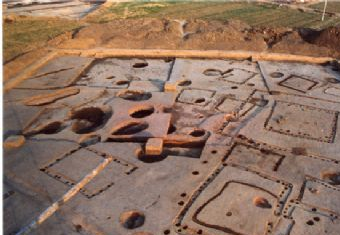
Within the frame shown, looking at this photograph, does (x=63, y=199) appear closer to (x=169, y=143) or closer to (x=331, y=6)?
(x=169, y=143)

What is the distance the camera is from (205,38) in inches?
767

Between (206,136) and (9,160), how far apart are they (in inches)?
192

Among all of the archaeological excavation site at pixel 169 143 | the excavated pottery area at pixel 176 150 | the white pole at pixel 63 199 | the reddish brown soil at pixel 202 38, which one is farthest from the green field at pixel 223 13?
the white pole at pixel 63 199

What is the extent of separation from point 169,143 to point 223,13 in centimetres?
2236

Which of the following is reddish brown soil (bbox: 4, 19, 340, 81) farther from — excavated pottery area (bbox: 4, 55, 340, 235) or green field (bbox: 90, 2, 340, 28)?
green field (bbox: 90, 2, 340, 28)

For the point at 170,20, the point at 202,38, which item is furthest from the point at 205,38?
the point at 170,20

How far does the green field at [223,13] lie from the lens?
27094mm

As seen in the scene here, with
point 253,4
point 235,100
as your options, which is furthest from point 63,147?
point 253,4

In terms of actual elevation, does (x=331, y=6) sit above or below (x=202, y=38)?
below

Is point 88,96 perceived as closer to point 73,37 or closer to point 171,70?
point 171,70

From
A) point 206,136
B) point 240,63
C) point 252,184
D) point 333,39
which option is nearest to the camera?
point 252,184

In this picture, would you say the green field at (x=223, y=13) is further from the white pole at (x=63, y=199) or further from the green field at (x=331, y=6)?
the white pole at (x=63, y=199)

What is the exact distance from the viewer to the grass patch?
17.1 meters

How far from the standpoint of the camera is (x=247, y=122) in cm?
1045
